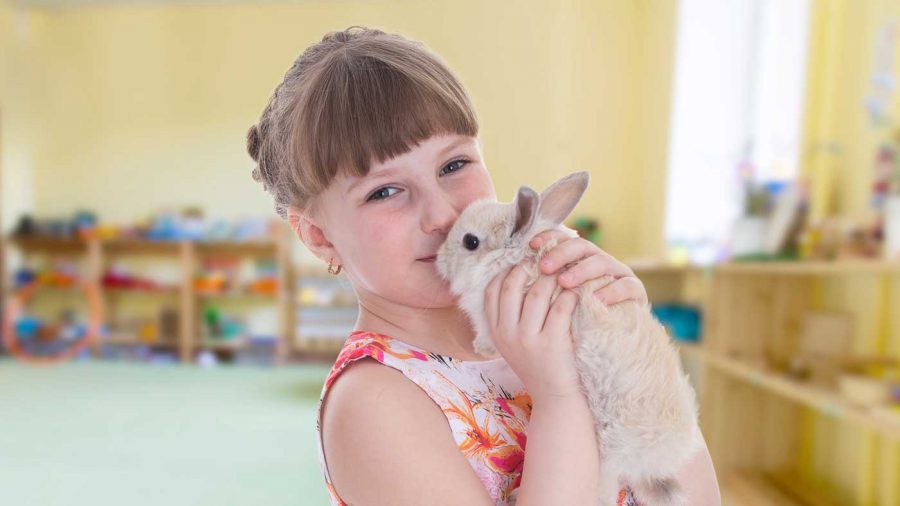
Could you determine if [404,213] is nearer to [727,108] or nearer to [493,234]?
[493,234]

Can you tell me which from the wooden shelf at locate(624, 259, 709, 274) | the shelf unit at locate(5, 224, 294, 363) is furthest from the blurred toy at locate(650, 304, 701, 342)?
the shelf unit at locate(5, 224, 294, 363)

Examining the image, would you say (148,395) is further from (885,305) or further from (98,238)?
(885,305)

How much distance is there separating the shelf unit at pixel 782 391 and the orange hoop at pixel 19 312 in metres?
5.11

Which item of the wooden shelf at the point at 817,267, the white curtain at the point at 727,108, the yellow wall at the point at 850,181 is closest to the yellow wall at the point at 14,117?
the white curtain at the point at 727,108

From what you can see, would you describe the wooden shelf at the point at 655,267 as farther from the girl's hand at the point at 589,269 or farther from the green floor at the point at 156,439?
the girl's hand at the point at 589,269

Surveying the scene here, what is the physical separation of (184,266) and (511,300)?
225 inches

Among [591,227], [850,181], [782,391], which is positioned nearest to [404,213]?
[782,391]

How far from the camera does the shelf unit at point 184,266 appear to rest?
5.78 meters

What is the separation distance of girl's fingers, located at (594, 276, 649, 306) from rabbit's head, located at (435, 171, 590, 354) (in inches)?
3.3

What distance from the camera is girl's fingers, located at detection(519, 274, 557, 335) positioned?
0.62m

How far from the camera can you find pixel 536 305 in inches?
24.5

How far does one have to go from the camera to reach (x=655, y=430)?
0.61 meters

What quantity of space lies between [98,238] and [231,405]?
287cm

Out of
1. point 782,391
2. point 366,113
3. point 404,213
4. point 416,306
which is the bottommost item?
point 782,391
